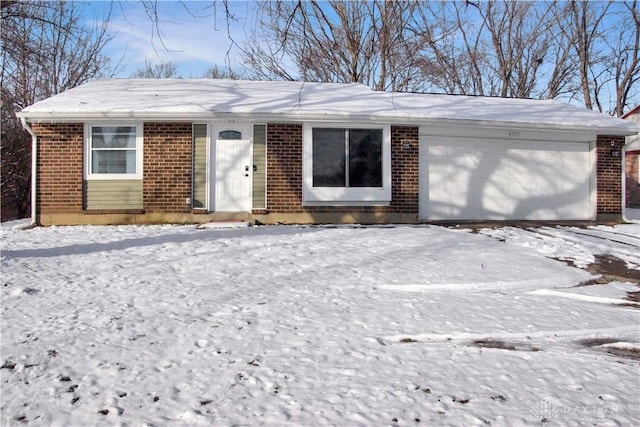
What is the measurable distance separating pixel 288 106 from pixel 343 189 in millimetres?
2442

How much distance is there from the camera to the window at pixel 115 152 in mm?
10039

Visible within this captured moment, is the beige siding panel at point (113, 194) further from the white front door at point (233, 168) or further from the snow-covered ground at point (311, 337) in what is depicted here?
the snow-covered ground at point (311, 337)

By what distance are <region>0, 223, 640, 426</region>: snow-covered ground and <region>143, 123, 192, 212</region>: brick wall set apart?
3.16 metres

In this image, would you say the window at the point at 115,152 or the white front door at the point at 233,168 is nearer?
the window at the point at 115,152

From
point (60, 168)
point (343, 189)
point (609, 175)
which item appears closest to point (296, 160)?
point (343, 189)

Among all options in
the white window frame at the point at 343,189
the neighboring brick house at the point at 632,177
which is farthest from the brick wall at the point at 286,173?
the neighboring brick house at the point at 632,177

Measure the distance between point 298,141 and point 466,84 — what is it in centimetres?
1935

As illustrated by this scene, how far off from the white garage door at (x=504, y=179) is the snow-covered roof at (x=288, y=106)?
2.25 feet

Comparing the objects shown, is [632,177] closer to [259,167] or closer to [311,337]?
[259,167]

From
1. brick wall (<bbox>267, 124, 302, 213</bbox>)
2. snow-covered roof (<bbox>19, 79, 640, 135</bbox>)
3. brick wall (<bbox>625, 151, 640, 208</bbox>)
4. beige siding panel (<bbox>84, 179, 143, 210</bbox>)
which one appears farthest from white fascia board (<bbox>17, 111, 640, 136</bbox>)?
brick wall (<bbox>625, 151, 640, 208</bbox>)

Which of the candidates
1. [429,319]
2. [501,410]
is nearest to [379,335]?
[429,319]

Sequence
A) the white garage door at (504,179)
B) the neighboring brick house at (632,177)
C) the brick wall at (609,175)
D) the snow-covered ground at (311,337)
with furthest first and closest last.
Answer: the neighboring brick house at (632,177)
the brick wall at (609,175)
the white garage door at (504,179)
the snow-covered ground at (311,337)

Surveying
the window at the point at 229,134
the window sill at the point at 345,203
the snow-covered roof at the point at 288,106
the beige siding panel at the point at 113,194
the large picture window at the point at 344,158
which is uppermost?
the snow-covered roof at the point at 288,106

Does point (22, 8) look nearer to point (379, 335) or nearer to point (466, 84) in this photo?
point (379, 335)
